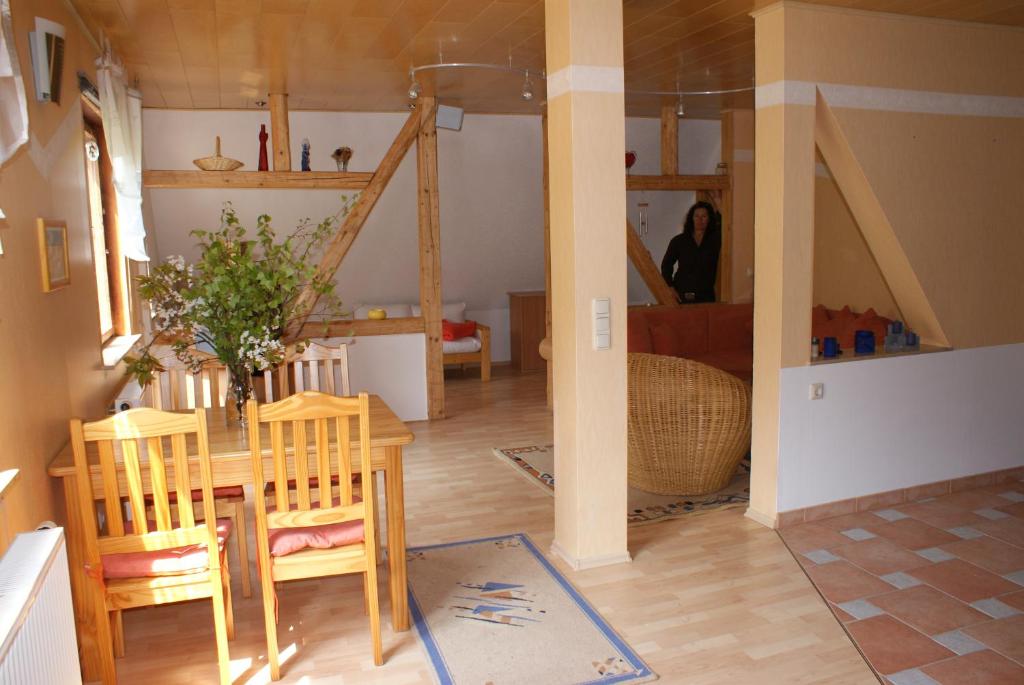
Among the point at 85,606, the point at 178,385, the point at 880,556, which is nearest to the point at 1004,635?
the point at 880,556

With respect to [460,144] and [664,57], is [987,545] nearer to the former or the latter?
[664,57]

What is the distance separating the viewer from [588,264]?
357 centimetres

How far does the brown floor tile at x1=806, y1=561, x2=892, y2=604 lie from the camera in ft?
11.3

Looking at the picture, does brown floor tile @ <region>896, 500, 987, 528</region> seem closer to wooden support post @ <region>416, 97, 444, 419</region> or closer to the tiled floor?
the tiled floor

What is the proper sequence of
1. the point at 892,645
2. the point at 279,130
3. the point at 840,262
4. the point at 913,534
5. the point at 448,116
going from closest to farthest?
the point at 892,645
the point at 913,534
the point at 840,262
the point at 279,130
the point at 448,116

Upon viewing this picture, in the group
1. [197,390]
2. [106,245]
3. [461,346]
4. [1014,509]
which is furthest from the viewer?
[461,346]

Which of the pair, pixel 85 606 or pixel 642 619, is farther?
pixel 642 619

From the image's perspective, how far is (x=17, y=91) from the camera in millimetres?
2480

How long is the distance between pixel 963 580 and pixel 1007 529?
2.59 feet

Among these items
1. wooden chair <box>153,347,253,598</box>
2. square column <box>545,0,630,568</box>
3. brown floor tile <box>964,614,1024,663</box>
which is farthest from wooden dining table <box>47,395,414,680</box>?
brown floor tile <box>964,614,1024,663</box>

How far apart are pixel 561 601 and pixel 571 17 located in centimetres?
242

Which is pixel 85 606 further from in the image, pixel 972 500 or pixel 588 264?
pixel 972 500

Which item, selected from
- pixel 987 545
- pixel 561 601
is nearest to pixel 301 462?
pixel 561 601

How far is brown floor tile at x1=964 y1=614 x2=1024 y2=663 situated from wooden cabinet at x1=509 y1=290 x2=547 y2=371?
6.03m
